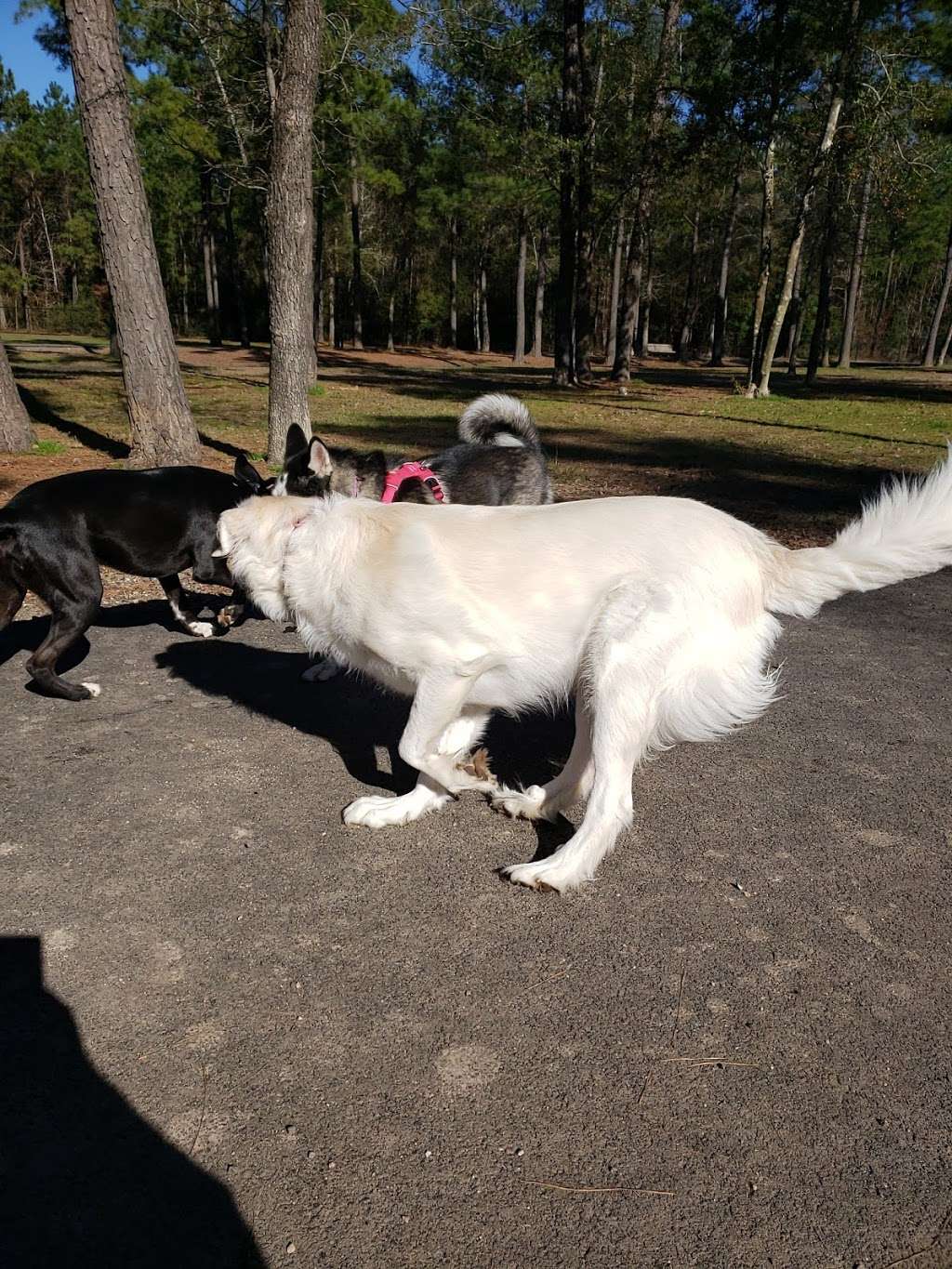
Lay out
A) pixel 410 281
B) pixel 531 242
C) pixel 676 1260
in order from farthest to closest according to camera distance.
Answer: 1. pixel 410 281
2. pixel 531 242
3. pixel 676 1260

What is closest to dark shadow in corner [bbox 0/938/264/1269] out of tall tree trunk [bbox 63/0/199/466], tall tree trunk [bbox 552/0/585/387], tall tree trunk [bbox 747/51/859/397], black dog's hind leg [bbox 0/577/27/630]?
black dog's hind leg [bbox 0/577/27/630]

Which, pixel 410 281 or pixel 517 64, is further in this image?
pixel 410 281

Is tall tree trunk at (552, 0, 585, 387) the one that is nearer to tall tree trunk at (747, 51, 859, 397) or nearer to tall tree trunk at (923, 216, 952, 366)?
tall tree trunk at (747, 51, 859, 397)

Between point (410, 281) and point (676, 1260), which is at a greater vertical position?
point (410, 281)

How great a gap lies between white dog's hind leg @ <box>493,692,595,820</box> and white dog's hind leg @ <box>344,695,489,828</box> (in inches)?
11.4

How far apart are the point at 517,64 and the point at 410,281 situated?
3189 centimetres

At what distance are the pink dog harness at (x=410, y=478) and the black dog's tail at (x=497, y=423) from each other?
1.25m

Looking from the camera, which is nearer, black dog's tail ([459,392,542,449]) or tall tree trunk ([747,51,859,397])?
black dog's tail ([459,392,542,449])

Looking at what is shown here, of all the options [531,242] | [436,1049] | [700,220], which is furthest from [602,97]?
[436,1049]

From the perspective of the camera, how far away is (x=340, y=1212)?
1.98 meters

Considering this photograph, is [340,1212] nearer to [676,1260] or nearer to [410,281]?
[676,1260]

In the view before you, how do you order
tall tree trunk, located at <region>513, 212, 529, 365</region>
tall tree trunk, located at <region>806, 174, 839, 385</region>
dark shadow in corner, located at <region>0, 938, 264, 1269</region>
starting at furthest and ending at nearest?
tall tree trunk, located at <region>513, 212, 529, 365</region>, tall tree trunk, located at <region>806, 174, 839, 385</region>, dark shadow in corner, located at <region>0, 938, 264, 1269</region>

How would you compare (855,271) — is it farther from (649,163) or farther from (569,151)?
(569,151)

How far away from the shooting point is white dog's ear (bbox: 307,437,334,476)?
5938mm
